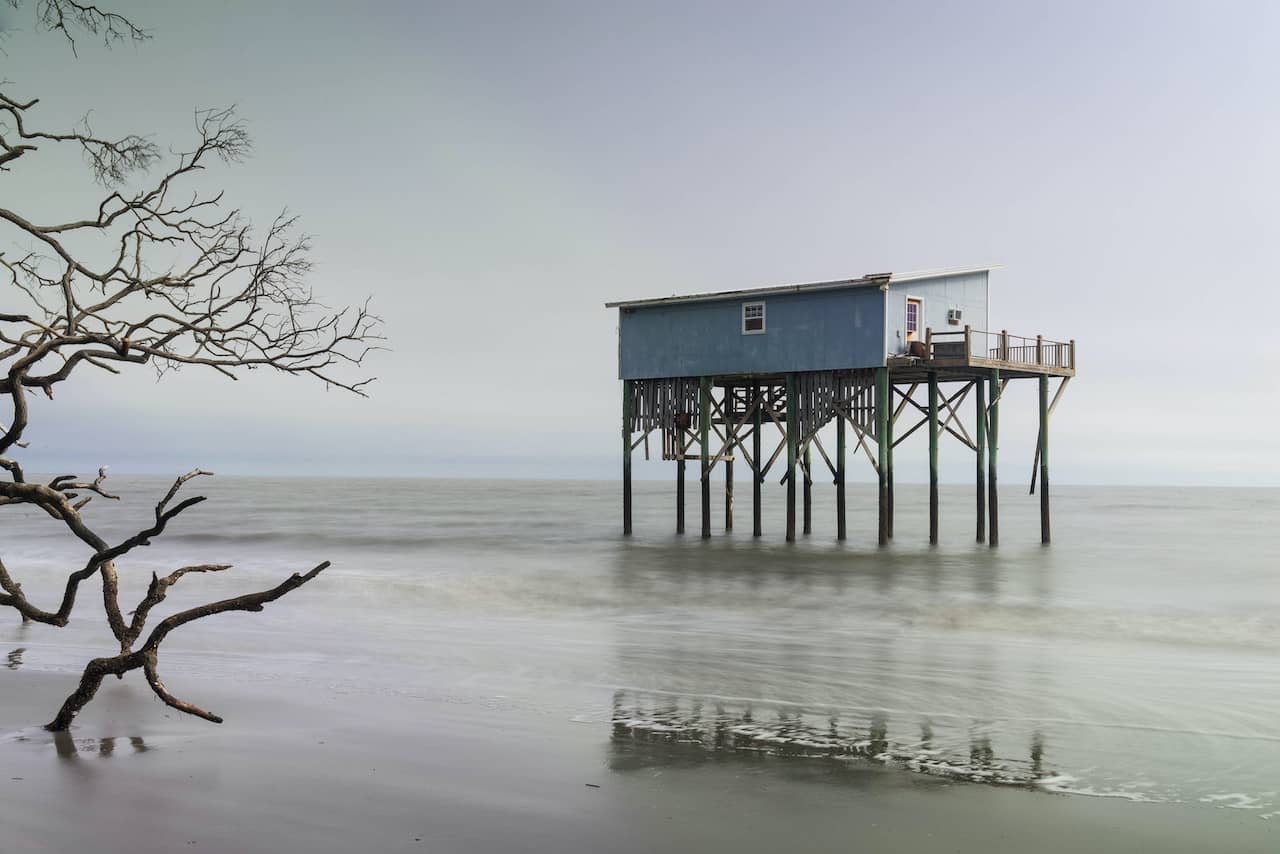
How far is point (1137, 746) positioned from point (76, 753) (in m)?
7.77

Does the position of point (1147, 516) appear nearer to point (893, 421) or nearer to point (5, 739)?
point (893, 421)

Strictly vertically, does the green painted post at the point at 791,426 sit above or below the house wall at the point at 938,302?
below

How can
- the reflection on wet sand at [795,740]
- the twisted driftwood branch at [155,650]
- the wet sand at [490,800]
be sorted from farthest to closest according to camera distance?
the reflection on wet sand at [795,740] → the twisted driftwood branch at [155,650] → the wet sand at [490,800]

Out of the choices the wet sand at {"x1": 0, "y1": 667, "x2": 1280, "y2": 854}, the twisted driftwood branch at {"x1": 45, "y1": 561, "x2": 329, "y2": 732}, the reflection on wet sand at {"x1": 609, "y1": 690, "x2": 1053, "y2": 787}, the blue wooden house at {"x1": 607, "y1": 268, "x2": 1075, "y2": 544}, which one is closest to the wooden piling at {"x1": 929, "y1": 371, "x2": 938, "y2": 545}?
the blue wooden house at {"x1": 607, "y1": 268, "x2": 1075, "y2": 544}

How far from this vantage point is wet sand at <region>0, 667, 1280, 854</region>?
19.0 ft

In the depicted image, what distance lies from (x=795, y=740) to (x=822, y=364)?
19686mm

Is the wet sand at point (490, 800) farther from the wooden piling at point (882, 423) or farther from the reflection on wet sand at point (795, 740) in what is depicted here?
the wooden piling at point (882, 423)

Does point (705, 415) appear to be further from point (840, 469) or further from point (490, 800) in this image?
point (490, 800)

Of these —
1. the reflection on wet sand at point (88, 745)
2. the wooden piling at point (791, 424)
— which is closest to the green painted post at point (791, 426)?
the wooden piling at point (791, 424)

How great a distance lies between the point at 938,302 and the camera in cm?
2800

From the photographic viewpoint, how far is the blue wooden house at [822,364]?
87.4 feet

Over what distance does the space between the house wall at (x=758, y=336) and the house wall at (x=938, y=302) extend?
0.54m

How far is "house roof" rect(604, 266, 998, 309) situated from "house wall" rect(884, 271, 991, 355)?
6.5 inches

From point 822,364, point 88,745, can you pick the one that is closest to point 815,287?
point 822,364
